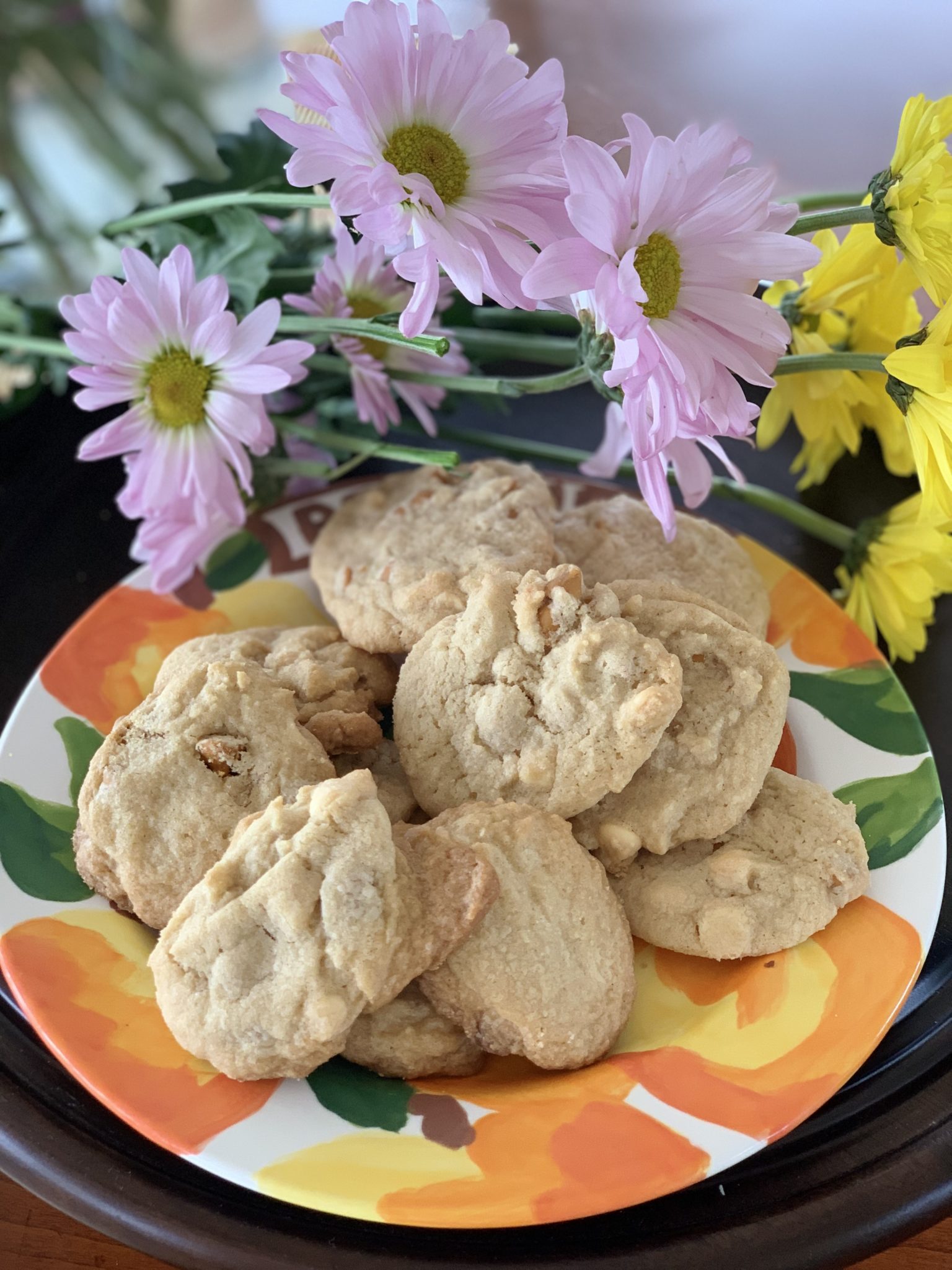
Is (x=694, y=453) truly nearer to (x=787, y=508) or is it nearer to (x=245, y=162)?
(x=787, y=508)

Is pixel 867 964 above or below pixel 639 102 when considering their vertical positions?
below

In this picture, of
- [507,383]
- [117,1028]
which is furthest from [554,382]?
[117,1028]

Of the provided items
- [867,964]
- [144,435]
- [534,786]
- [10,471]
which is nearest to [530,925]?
[534,786]

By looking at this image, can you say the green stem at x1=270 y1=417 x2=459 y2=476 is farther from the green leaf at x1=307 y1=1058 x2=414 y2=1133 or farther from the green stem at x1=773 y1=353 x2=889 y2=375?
the green leaf at x1=307 y1=1058 x2=414 y2=1133

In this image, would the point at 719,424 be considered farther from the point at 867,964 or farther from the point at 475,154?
the point at 867,964

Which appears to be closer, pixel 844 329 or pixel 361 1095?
pixel 361 1095
